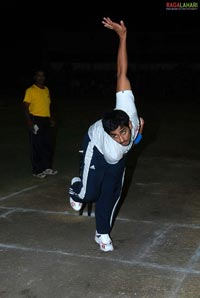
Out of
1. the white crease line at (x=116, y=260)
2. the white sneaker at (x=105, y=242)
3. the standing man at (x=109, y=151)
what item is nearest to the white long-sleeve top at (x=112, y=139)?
the standing man at (x=109, y=151)

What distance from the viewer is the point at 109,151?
448 cm

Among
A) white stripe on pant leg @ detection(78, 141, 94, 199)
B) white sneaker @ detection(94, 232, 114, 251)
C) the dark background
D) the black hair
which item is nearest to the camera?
the black hair

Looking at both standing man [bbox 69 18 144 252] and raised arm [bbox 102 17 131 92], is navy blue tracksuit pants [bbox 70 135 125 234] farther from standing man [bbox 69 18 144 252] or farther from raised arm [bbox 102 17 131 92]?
raised arm [bbox 102 17 131 92]

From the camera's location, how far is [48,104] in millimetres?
8422

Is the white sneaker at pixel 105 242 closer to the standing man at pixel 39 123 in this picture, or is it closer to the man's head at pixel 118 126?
the man's head at pixel 118 126

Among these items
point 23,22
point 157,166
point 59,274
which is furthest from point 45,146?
point 23,22

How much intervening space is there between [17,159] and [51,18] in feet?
112

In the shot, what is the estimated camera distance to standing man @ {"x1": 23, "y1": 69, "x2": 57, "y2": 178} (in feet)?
26.8

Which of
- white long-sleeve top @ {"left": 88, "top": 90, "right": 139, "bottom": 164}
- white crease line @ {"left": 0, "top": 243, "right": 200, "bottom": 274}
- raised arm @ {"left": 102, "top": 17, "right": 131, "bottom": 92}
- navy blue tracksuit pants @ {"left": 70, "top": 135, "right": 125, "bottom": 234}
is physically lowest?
white crease line @ {"left": 0, "top": 243, "right": 200, "bottom": 274}

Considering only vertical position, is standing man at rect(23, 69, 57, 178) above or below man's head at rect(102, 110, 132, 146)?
below

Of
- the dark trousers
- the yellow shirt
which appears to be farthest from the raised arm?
the dark trousers

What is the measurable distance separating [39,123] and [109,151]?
13.0ft

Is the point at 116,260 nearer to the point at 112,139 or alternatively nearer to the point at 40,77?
the point at 112,139

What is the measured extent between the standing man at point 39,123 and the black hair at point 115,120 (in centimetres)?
386
